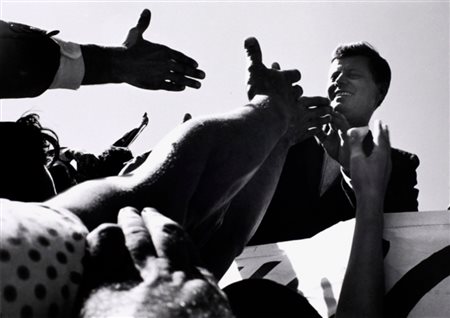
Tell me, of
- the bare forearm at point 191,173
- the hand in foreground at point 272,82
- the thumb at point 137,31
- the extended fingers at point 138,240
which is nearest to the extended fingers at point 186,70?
the thumb at point 137,31

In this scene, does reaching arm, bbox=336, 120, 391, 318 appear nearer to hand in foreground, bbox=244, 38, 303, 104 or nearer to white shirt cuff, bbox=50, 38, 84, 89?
hand in foreground, bbox=244, 38, 303, 104

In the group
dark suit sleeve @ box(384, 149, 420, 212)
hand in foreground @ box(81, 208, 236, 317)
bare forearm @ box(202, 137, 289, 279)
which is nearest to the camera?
hand in foreground @ box(81, 208, 236, 317)

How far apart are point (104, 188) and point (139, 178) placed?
0.07 m

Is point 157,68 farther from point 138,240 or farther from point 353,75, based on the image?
point 353,75

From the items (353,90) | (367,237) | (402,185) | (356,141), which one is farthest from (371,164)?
(353,90)

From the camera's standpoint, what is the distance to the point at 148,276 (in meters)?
0.60

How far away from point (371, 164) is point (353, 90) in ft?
3.85

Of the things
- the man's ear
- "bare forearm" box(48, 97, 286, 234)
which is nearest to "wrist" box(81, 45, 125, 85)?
"bare forearm" box(48, 97, 286, 234)

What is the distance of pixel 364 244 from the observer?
1.68 meters

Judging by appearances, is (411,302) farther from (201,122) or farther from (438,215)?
(201,122)

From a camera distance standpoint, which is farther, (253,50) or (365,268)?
(365,268)

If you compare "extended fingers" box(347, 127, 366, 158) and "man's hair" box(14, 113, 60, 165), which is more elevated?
"extended fingers" box(347, 127, 366, 158)

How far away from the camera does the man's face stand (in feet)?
9.47

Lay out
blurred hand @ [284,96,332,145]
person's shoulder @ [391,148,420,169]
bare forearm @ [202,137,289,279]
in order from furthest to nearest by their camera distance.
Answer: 1. person's shoulder @ [391,148,420,169]
2. blurred hand @ [284,96,332,145]
3. bare forearm @ [202,137,289,279]
